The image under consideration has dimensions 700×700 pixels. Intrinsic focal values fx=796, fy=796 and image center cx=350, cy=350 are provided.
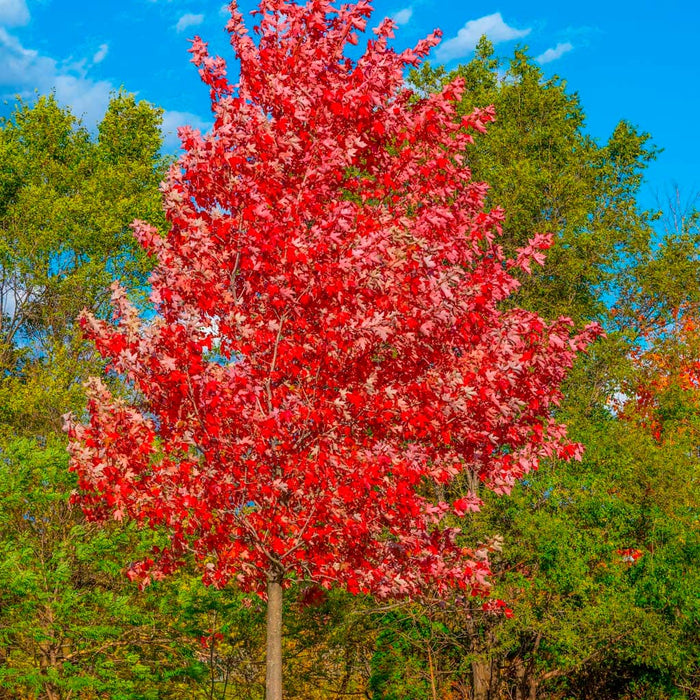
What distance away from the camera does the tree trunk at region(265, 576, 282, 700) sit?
353 inches

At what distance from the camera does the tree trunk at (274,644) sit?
8.97 metres

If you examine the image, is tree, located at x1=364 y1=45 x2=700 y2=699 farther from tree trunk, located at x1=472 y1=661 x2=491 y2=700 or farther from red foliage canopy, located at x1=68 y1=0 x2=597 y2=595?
red foliage canopy, located at x1=68 y1=0 x2=597 y2=595

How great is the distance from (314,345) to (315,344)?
17 millimetres

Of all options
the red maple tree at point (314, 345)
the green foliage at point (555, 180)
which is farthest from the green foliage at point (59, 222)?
the red maple tree at point (314, 345)


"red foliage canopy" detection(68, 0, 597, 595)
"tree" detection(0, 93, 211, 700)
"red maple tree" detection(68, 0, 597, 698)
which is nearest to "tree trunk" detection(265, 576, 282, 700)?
"red maple tree" detection(68, 0, 597, 698)

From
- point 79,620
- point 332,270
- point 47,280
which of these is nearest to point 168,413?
point 332,270

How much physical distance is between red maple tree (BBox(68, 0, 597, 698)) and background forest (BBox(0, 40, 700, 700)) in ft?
7.62

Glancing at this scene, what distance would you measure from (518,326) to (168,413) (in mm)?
4009

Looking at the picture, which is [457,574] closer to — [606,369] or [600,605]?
[600,605]

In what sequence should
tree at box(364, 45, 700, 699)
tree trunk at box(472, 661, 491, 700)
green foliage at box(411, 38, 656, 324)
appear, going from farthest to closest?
green foliage at box(411, 38, 656, 324) < tree trunk at box(472, 661, 491, 700) < tree at box(364, 45, 700, 699)

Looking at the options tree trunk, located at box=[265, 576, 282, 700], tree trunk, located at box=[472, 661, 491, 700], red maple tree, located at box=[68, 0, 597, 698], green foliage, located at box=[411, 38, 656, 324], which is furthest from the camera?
green foliage, located at box=[411, 38, 656, 324]

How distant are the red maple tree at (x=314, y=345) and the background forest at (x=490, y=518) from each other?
7.62 feet

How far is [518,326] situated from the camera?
29.6ft

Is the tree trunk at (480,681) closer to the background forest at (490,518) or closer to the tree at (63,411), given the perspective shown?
the background forest at (490,518)
